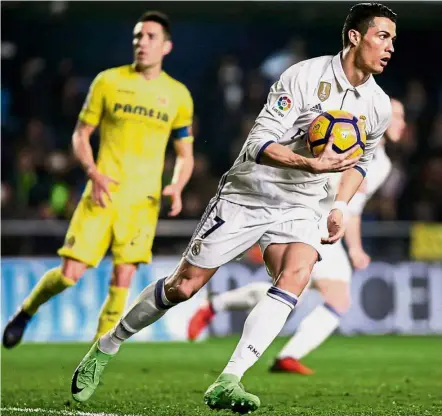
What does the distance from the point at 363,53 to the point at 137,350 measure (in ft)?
20.6

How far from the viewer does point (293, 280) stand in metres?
5.65

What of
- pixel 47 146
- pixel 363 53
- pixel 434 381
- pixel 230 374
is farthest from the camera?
pixel 47 146

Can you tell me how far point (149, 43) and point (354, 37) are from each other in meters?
2.89

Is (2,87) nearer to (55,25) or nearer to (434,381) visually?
(55,25)

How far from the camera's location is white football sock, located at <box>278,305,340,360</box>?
28.6 ft

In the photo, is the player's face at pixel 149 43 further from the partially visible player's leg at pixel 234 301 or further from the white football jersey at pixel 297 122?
the white football jersey at pixel 297 122

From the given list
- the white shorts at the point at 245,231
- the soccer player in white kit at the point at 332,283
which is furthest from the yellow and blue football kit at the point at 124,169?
the white shorts at the point at 245,231

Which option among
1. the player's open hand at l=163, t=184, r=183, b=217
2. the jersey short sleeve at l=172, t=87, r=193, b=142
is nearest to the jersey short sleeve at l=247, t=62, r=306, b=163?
the player's open hand at l=163, t=184, r=183, b=217

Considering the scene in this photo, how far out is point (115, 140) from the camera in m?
8.42

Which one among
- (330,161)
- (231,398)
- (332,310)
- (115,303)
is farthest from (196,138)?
(231,398)

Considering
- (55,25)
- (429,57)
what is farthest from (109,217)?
(429,57)

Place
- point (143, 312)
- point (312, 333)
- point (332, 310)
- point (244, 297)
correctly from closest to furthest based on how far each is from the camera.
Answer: point (143, 312)
point (312, 333)
point (332, 310)
point (244, 297)

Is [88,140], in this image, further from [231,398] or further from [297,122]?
[231,398]

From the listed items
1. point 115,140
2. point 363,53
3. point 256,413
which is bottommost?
point 256,413
